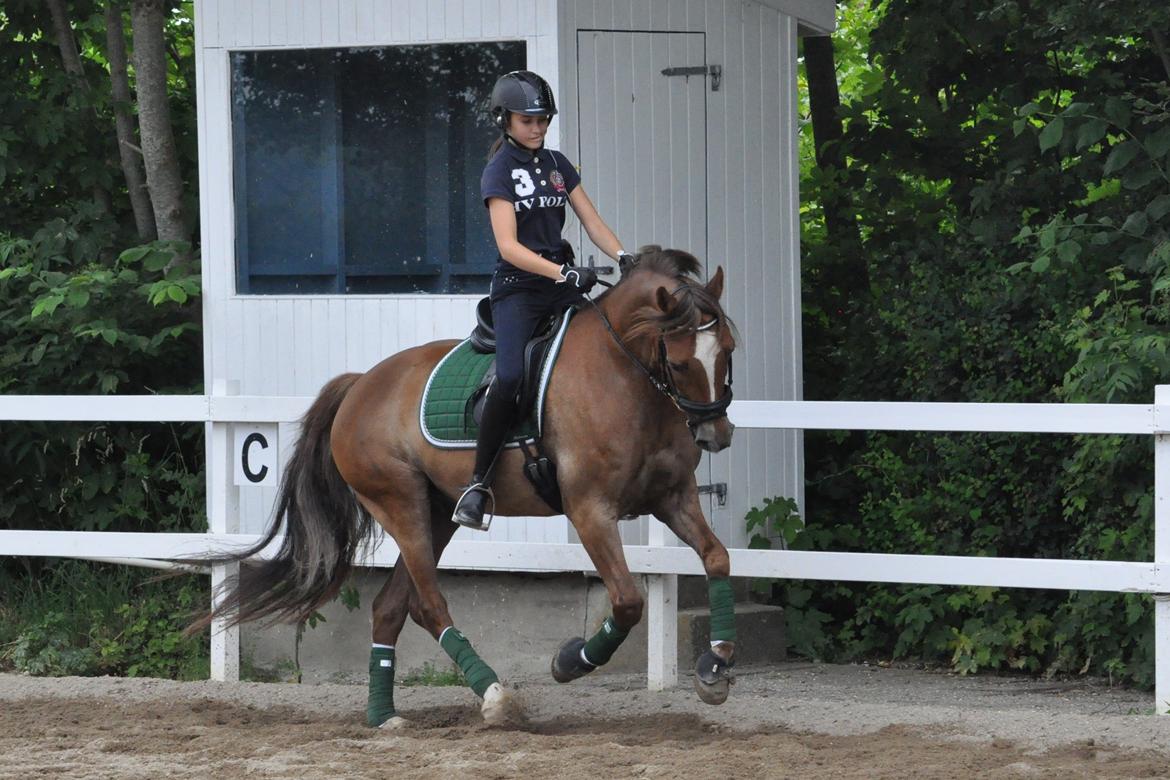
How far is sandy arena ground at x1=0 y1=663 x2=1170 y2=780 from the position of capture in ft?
18.0

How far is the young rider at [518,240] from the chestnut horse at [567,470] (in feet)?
0.51

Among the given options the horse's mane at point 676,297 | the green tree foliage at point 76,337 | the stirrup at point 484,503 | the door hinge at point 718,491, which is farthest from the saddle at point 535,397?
the green tree foliage at point 76,337

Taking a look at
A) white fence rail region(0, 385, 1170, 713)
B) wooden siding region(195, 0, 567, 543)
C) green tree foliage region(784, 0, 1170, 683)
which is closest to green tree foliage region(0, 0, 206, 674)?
wooden siding region(195, 0, 567, 543)

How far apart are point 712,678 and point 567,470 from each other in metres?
0.94

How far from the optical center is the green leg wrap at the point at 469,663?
248 inches

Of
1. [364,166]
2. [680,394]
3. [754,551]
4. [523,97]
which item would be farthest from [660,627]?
[364,166]

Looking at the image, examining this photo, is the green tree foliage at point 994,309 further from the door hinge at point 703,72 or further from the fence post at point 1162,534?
the door hinge at point 703,72

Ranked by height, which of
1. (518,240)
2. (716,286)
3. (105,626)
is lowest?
(105,626)

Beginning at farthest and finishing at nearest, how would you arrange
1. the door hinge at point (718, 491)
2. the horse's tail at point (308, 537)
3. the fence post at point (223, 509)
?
the door hinge at point (718, 491)
the fence post at point (223, 509)
the horse's tail at point (308, 537)

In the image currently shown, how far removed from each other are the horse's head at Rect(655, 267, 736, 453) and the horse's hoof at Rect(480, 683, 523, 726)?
1.29m

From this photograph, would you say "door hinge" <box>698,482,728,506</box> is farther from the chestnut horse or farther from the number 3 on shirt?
the number 3 on shirt

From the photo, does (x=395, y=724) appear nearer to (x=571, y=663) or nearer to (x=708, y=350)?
(x=571, y=663)

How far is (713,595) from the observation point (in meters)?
6.13

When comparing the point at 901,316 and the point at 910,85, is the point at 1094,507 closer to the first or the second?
the point at 901,316
